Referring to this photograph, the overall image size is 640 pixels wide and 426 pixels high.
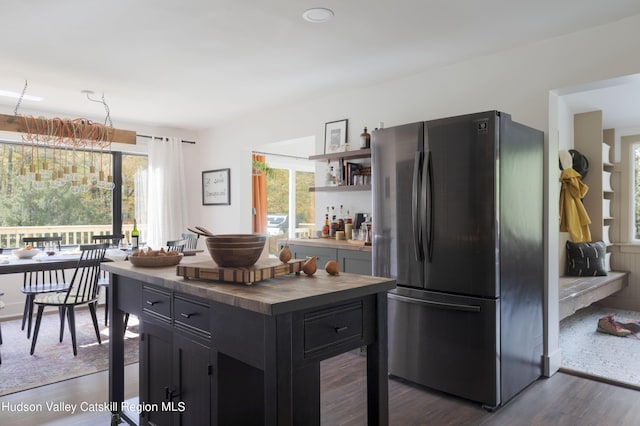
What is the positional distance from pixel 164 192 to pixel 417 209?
4.24m

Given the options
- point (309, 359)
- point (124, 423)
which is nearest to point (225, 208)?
point (124, 423)

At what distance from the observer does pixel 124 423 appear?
8.02ft

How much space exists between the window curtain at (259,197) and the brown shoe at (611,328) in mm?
5075

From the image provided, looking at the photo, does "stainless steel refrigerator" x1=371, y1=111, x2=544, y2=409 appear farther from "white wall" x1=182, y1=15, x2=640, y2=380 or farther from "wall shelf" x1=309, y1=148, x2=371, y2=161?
"wall shelf" x1=309, y1=148, x2=371, y2=161

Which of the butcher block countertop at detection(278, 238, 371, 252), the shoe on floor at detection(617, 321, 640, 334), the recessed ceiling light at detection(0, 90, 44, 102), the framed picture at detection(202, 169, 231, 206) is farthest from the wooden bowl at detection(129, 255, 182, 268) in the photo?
the shoe on floor at detection(617, 321, 640, 334)

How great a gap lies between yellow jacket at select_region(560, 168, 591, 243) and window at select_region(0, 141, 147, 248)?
495 cm

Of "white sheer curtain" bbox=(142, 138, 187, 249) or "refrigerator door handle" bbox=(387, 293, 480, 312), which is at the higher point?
"white sheer curtain" bbox=(142, 138, 187, 249)

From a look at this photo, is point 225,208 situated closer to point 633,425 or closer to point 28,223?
point 28,223

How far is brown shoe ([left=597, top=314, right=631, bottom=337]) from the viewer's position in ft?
13.5

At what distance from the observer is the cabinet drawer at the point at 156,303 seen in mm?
1945

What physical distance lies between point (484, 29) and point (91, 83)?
3.53 meters

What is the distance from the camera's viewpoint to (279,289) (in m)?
1.59

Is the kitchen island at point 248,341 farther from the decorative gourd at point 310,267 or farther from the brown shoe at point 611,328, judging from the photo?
the brown shoe at point 611,328

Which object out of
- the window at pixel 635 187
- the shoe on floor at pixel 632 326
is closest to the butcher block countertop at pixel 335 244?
the shoe on floor at pixel 632 326
